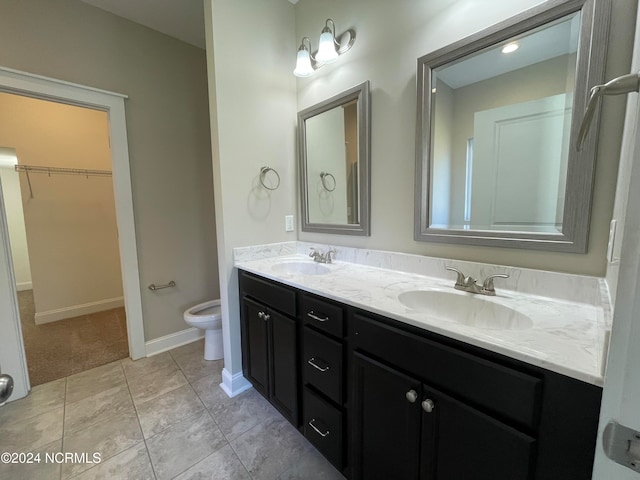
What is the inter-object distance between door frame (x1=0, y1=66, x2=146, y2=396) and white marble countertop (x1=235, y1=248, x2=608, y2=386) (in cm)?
140

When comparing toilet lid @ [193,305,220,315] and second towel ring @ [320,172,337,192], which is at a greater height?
second towel ring @ [320,172,337,192]

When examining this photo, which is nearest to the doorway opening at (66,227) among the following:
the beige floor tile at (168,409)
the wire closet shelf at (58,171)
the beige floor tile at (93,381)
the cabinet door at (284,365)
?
the wire closet shelf at (58,171)

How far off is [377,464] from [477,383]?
594 millimetres

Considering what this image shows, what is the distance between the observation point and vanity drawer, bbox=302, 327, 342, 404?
1.16m

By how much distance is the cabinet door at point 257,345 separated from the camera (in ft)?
5.20

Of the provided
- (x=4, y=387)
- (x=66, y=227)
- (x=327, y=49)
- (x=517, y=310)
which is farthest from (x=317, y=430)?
(x=66, y=227)

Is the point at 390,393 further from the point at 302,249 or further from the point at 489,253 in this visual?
the point at 302,249

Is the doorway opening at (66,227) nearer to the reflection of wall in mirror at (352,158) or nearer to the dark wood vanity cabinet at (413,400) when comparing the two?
the dark wood vanity cabinet at (413,400)

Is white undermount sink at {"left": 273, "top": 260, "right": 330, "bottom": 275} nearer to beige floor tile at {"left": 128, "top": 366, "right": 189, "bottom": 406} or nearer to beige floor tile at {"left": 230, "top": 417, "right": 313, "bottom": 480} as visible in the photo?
beige floor tile at {"left": 230, "top": 417, "right": 313, "bottom": 480}

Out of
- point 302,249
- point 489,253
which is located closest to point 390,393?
point 489,253

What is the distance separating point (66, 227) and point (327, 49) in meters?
3.51

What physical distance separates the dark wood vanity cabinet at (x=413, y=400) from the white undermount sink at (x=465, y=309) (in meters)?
0.27

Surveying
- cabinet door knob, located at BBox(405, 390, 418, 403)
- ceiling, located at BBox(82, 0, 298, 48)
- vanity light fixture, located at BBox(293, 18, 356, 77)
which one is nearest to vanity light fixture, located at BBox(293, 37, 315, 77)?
vanity light fixture, located at BBox(293, 18, 356, 77)

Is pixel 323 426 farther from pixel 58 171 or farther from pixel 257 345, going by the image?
pixel 58 171
